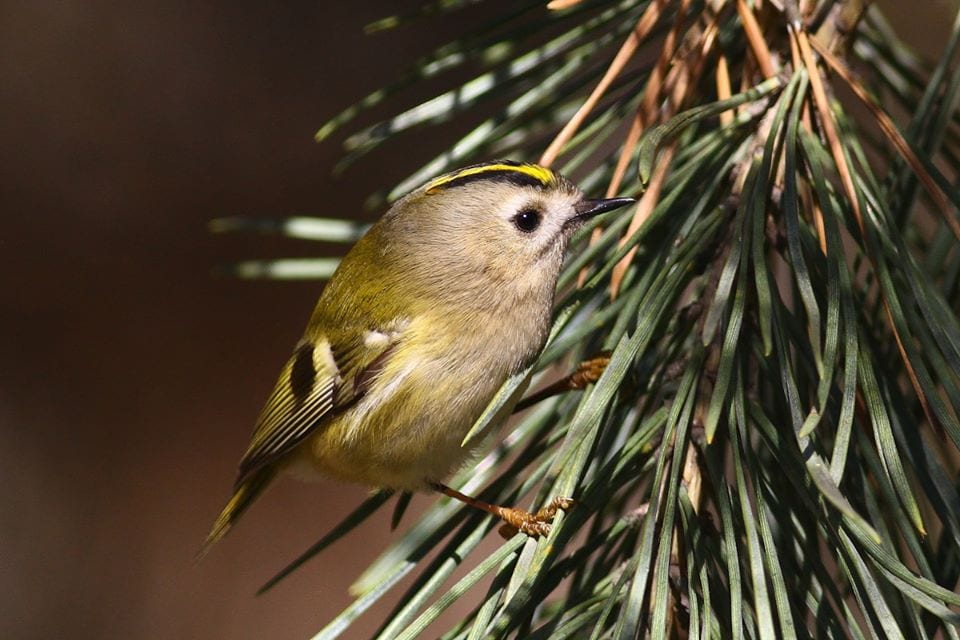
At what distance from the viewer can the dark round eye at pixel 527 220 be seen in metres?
0.89

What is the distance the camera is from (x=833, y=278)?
0.50 metres

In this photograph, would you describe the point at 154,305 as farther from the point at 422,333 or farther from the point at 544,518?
the point at 544,518

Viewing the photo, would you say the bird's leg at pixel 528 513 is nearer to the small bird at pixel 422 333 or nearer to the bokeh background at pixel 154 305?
the small bird at pixel 422 333

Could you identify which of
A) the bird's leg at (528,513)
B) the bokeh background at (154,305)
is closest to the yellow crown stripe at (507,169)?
the bird's leg at (528,513)

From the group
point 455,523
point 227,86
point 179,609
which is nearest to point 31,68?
point 227,86

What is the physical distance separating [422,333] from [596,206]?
7.5 inches

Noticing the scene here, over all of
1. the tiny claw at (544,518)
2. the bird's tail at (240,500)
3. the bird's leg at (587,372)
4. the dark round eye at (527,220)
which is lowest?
the bird's tail at (240,500)

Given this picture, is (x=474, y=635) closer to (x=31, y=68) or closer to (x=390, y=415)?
(x=390, y=415)

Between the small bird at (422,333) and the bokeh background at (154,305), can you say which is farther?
the bokeh background at (154,305)

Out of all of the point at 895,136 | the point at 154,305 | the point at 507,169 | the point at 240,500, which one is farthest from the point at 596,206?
the point at 154,305

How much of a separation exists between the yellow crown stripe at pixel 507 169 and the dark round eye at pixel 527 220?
0.15 feet

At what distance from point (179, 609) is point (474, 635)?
1.37m

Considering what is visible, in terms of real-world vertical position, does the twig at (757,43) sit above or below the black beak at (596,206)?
above

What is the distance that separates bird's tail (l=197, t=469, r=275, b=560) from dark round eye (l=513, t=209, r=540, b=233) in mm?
366
